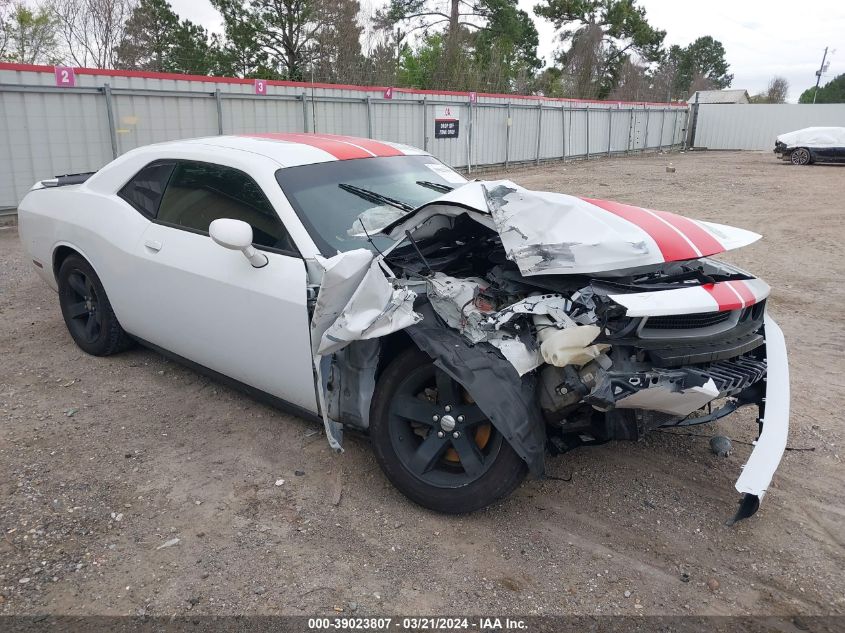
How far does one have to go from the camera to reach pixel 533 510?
3.08 m

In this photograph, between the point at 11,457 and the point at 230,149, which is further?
the point at 230,149

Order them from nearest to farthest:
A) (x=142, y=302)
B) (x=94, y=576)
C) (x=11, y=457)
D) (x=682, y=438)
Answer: (x=94, y=576) → (x=11, y=457) → (x=682, y=438) → (x=142, y=302)

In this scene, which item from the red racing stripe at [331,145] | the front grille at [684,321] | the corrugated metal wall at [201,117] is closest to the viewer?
the front grille at [684,321]

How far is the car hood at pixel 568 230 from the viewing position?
9.18ft

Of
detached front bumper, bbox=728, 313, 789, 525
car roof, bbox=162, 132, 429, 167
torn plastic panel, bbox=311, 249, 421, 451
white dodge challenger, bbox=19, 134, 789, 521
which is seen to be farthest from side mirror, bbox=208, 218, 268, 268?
detached front bumper, bbox=728, 313, 789, 525

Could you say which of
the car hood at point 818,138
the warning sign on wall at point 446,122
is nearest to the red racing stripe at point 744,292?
the warning sign on wall at point 446,122

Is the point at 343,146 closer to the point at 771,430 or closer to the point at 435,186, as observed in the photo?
the point at 435,186

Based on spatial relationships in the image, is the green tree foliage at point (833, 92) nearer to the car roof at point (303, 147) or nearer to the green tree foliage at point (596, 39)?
the green tree foliage at point (596, 39)

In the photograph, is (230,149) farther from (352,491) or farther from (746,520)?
(746,520)

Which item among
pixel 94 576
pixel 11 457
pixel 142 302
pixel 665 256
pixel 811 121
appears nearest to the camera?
pixel 94 576

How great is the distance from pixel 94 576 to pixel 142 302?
1.92m


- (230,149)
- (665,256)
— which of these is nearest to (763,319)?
(665,256)

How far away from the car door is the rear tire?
0.39 meters

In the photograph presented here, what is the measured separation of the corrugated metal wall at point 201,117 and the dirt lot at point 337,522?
759cm
